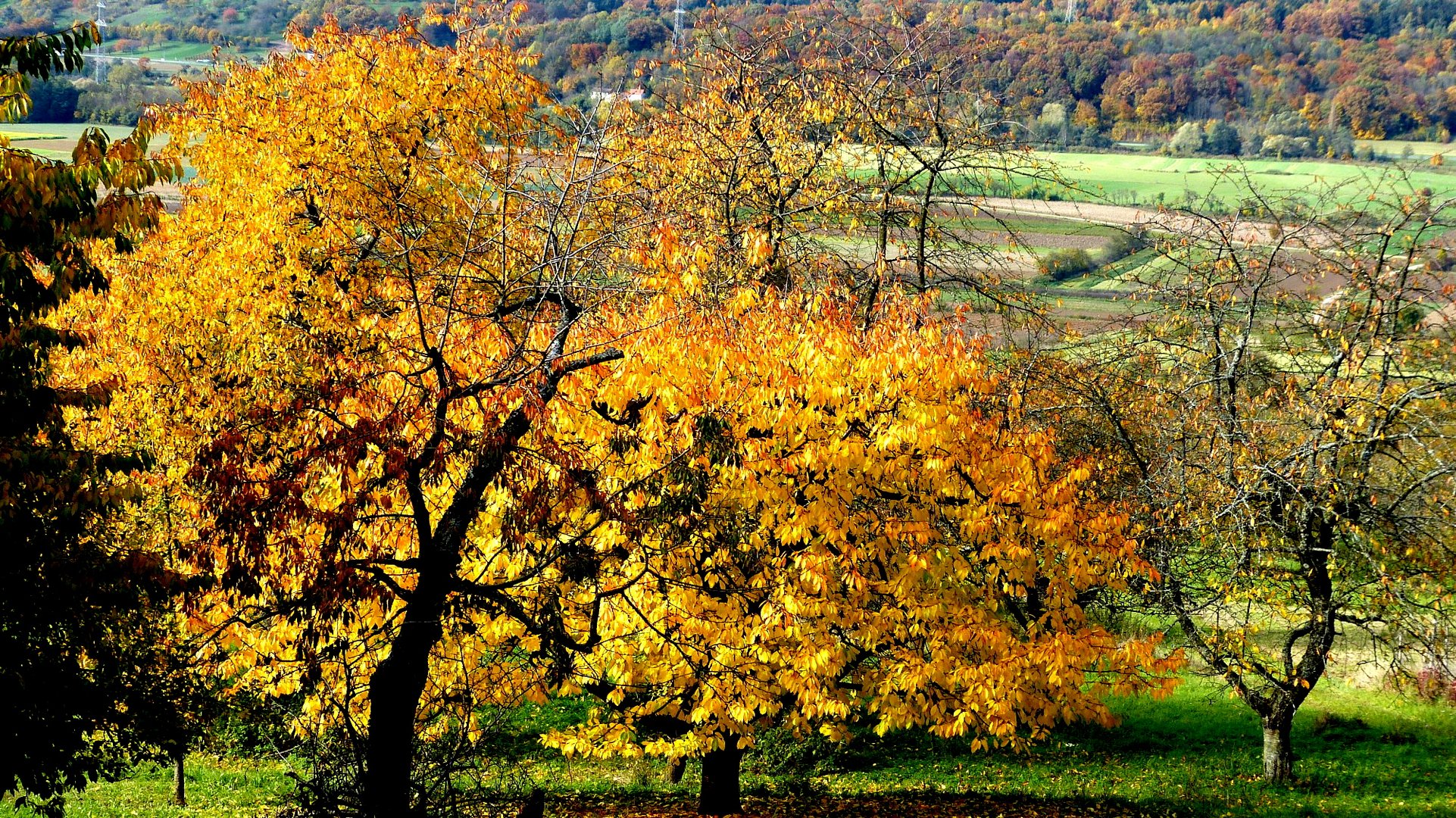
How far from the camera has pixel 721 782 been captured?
1625 centimetres

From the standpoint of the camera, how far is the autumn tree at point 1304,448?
16781mm

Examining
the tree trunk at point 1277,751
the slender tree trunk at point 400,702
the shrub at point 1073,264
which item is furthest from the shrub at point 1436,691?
the shrub at point 1073,264

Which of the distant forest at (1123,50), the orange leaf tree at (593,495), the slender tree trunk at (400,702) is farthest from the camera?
the distant forest at (1123,50)

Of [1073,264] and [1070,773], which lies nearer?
[1070,773]

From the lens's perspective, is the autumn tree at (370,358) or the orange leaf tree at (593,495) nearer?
the autumn tree at (370,358)

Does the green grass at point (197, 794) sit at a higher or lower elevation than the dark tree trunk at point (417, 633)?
lower

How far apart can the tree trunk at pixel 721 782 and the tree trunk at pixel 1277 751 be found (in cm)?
918

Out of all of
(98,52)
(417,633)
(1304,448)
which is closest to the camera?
(417,633)

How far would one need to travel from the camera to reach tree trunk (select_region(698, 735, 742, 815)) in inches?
636

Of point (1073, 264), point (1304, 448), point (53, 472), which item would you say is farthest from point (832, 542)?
point (1073, 264)

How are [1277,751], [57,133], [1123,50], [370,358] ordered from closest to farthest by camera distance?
[370,358] → [1277,751] → [1123,50] → [57,133]

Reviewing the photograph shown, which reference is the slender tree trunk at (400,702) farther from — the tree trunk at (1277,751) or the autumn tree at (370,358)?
the tree trunk at (1277,751)

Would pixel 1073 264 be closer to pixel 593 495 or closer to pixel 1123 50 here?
pixel 1123 50

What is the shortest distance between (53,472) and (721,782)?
9.29m
